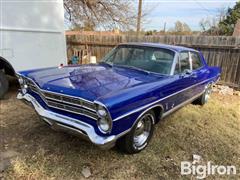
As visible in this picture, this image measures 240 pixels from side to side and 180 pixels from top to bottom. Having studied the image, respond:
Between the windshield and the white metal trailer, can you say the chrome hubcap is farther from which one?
the white metal trailer

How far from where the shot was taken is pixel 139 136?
355 centimetres

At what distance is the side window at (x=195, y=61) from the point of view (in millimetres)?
5051

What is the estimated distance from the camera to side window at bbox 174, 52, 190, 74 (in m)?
4.18

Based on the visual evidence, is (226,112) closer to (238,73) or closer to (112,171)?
(238,73)

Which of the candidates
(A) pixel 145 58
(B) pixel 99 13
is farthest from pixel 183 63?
(B) pixel 99 13

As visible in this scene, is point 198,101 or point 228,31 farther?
point 228,31

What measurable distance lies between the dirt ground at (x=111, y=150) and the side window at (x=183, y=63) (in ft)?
3.92

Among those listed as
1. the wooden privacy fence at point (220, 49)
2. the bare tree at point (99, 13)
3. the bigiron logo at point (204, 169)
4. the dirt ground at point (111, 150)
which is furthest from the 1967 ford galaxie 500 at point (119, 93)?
the bare tree at point (99, 13)

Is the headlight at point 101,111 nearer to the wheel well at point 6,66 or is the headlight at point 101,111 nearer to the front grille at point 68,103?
the front grille at point 68,103

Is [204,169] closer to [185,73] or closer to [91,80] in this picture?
[185,73]

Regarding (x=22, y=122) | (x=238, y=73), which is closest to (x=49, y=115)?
(x=22, y=122)

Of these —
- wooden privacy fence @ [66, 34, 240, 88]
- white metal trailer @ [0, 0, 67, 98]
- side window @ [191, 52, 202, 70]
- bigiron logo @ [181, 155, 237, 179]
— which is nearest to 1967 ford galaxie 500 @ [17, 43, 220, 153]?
side window @ [191, 52, 202, 70]

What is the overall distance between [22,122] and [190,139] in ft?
10.9

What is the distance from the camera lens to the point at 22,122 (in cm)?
444
